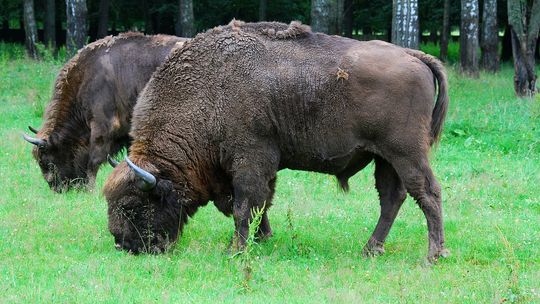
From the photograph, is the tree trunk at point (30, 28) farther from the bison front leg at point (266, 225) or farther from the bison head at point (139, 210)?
the bison head at point (139, 210)

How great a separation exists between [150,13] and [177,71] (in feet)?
93.4

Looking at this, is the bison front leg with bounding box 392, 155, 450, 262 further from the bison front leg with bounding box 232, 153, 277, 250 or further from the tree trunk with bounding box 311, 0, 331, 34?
the tree trunk with bounding box 311, 0, 331, 34

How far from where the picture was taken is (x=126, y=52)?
12227mm

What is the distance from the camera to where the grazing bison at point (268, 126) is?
8.11 meters

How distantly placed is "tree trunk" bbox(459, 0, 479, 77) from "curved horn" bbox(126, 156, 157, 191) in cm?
1655

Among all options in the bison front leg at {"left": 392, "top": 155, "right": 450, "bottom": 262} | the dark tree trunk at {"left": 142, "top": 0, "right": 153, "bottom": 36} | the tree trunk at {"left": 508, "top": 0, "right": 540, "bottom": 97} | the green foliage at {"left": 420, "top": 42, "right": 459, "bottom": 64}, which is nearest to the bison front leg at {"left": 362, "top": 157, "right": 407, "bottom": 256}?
the bison front leg at {"left": 392, "top": 155, "right": 450, "bottom": 262}

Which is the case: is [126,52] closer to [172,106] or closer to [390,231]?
[172,106]

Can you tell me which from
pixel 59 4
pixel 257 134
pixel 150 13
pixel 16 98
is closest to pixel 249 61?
pixel 257 134

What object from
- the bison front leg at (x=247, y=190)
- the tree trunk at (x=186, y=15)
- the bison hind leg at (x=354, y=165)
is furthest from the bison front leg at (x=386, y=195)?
the tree trunk at (x=186, y=15)

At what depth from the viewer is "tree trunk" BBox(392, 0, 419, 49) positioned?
1741 centimetres

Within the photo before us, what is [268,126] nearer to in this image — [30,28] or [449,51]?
[30,28]

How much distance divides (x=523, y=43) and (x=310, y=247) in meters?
11.3

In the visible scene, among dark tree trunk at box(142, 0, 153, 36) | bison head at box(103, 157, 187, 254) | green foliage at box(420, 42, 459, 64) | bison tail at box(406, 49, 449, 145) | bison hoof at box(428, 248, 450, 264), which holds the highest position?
bison tail at box(406, 49, 449, 145)

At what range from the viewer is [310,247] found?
8781 mm
